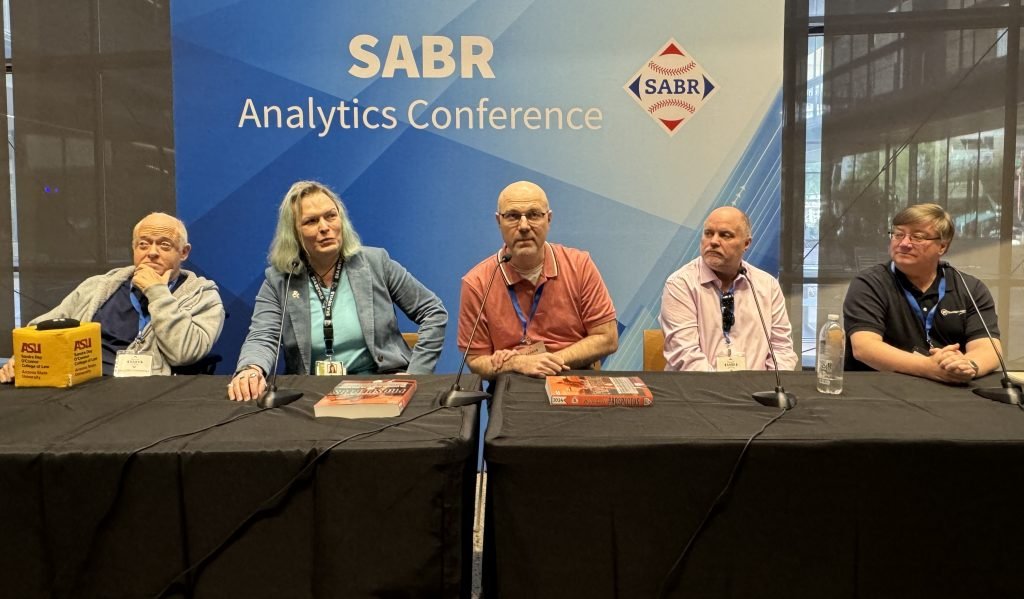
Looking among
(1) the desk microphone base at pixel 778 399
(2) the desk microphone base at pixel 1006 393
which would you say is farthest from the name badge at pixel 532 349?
(2) the desk microphone base at pixel 1006 393

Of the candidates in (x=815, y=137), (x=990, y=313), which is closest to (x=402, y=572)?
(x=990, y=313)

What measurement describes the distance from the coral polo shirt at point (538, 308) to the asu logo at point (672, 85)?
1.00 meters

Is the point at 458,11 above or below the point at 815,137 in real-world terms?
above

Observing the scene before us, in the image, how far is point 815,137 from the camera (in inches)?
148

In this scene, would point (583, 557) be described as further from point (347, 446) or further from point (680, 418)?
point (347, 446)

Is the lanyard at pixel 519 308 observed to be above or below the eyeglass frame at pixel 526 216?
below

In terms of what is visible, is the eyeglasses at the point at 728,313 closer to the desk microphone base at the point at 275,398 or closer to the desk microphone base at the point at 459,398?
the desk microphone base at the point at 459,398

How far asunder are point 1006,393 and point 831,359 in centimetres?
37

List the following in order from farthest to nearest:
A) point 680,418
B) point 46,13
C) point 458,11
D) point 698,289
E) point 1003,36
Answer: point 46,13, point 1003,36, point 458,11, point 698,289, point 680,418

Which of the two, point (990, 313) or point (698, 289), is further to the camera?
point (698, 289)

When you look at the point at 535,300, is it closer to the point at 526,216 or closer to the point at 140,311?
the point at 526,216

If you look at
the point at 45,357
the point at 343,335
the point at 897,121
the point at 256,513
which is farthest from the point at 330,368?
the point at 897,121

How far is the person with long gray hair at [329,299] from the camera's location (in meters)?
2.22

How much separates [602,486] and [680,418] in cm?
26
